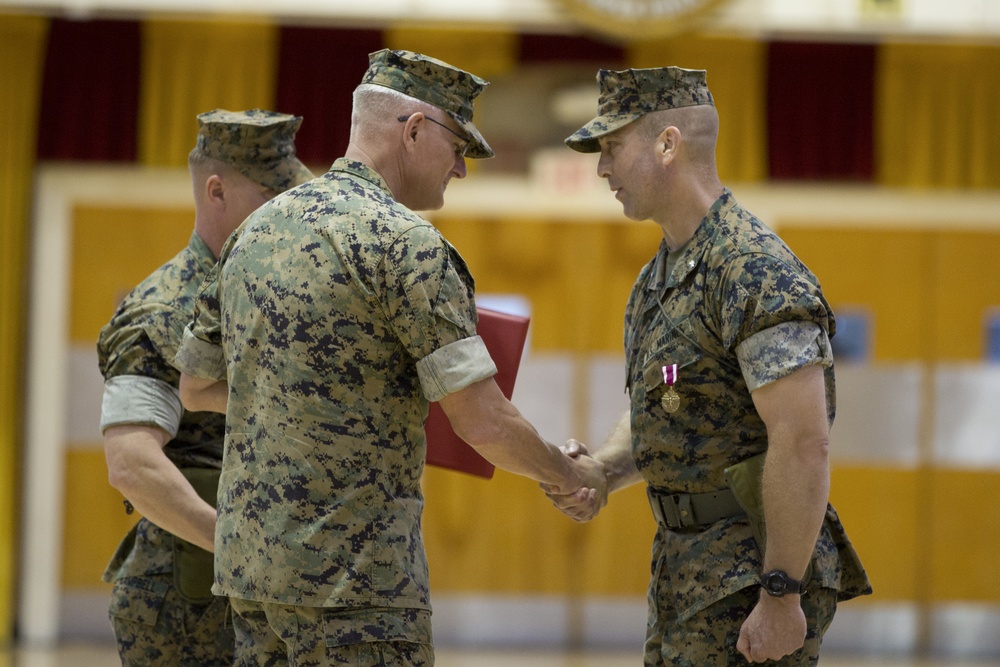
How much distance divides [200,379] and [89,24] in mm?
4585

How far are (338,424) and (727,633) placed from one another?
83 centimetres

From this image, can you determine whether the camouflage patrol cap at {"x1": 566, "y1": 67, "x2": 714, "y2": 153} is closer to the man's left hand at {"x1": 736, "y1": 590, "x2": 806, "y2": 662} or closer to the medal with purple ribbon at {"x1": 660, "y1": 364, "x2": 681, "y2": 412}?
the medal with purple ribbon at {"x1": 660, "y1": 364, "x2": 681, "y2": 412}

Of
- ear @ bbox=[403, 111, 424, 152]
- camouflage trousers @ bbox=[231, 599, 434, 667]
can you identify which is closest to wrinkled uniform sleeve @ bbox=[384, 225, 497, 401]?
ear @ bbox=[403, 111, 424, 152]

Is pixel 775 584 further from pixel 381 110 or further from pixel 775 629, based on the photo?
pixel 381 110

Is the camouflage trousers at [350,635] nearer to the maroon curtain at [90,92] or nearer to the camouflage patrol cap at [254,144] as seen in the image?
the camouflage patrol cap at [254,144]

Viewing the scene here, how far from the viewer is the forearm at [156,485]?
233 cm

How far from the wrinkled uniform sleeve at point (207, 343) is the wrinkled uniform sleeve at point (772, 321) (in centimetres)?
94

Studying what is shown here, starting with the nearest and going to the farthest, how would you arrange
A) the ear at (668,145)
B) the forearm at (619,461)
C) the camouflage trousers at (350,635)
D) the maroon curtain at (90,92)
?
1. the camouflage trousers at (350,635)
2. the ear at (668,145)
3. the forearm at (619,461)
4. the maroon curtain at (90,92)

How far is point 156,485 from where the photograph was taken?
2342 millimetres

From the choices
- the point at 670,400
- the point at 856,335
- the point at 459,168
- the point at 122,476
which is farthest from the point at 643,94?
the point at 856,335

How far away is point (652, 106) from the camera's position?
2346mm

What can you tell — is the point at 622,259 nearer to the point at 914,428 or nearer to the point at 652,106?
the point at 914,428

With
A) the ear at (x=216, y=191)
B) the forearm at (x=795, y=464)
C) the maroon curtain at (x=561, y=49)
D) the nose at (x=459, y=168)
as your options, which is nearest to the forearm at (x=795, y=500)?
the forearm at (x=795, y=464)

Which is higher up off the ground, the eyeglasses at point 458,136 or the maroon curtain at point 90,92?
the maroon curtain at point 90,92
